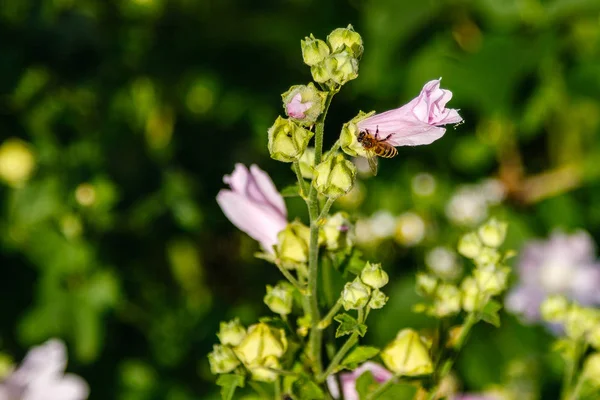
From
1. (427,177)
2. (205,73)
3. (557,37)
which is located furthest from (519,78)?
(205,73)

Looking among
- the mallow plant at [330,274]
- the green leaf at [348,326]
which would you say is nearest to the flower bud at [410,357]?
the mallow plant at [330,274]

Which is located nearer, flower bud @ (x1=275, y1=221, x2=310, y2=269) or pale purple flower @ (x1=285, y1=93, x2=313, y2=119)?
pale purple flower @ (x1=285, y1=93, x2=313, y2=119)

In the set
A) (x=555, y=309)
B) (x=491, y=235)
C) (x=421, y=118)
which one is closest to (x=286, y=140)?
(x=421, y=118)

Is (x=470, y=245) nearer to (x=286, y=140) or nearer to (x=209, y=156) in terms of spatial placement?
(x=286, y=140)

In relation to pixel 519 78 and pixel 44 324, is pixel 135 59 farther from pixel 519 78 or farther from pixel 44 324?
pixel 519 78

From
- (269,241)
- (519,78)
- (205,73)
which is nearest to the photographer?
(269,241)

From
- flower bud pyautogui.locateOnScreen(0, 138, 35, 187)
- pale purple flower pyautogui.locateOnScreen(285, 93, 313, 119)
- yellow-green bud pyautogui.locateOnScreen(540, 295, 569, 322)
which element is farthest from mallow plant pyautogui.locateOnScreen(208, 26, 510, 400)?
flower bud pyautogui.locateOnScreen(0, 138, 35, 187)

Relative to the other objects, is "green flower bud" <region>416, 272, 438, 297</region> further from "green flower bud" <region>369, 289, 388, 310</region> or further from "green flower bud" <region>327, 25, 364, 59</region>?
"green flower bud" <region>327, 25, 364, 59</region>
